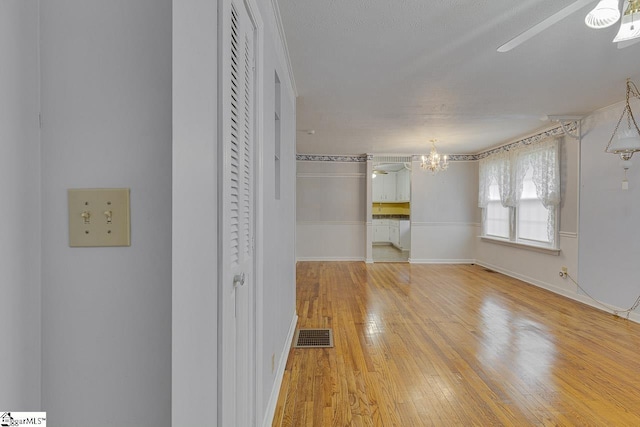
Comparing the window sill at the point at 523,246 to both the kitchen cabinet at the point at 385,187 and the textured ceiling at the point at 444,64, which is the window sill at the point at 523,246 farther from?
the kitchen cabinet at the point at 385,187

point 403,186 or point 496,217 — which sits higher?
point 403,186

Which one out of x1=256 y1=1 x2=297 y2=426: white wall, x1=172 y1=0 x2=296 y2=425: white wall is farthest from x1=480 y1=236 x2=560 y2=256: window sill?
x1=172 y1=0 x2=296 y2=425: white wall

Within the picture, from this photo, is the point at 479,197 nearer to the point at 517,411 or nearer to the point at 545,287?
the point at 545,287

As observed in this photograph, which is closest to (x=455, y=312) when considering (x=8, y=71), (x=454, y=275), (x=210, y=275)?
(x=454, y=275)

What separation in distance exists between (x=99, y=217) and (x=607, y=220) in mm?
5015

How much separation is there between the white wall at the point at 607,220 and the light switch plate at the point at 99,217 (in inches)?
188

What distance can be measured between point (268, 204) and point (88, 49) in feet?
3.93

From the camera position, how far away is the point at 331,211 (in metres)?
7.20

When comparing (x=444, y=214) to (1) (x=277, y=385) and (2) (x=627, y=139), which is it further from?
(1) (x=277, y=385)

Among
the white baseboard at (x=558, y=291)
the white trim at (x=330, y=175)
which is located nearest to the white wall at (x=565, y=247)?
the white baseboard at (x=558, y=291)

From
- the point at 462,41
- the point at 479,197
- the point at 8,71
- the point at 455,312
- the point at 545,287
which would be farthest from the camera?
the point at 479,197

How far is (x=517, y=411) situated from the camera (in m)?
1.88

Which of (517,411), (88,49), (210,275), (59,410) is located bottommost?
(517,411)

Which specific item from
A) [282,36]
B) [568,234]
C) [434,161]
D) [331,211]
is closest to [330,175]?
[331,211]
